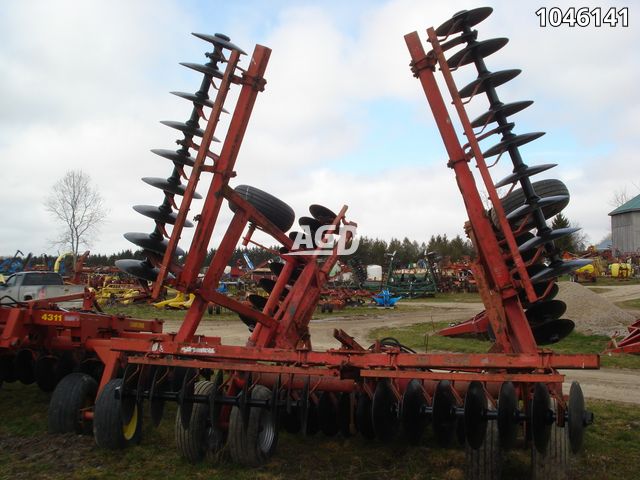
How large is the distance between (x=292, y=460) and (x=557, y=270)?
3113 mm

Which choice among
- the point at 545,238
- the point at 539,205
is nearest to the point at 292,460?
the point at 545,238

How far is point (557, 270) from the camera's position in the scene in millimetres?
4820

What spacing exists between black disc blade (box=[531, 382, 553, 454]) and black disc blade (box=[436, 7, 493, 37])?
3.51 meters

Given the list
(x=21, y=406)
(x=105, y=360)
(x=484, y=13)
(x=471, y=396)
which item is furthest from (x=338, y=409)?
(x=21, y=406)

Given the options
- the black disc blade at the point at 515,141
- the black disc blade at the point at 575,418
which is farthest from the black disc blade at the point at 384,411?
the black disc blade at the point at 515,141

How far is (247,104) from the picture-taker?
600cm

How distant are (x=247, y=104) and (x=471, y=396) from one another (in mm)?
3834

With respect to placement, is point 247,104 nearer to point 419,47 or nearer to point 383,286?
point 419,47

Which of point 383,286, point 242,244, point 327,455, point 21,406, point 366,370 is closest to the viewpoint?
point 366,370

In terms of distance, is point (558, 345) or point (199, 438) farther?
point (558, 345)

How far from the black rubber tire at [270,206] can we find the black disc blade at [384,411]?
2.86m

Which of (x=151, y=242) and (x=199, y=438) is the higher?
(x=151, y=242)

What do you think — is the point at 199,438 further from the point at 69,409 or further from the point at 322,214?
the point at 322,214

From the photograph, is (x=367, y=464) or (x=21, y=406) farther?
(x=21, y=406)
